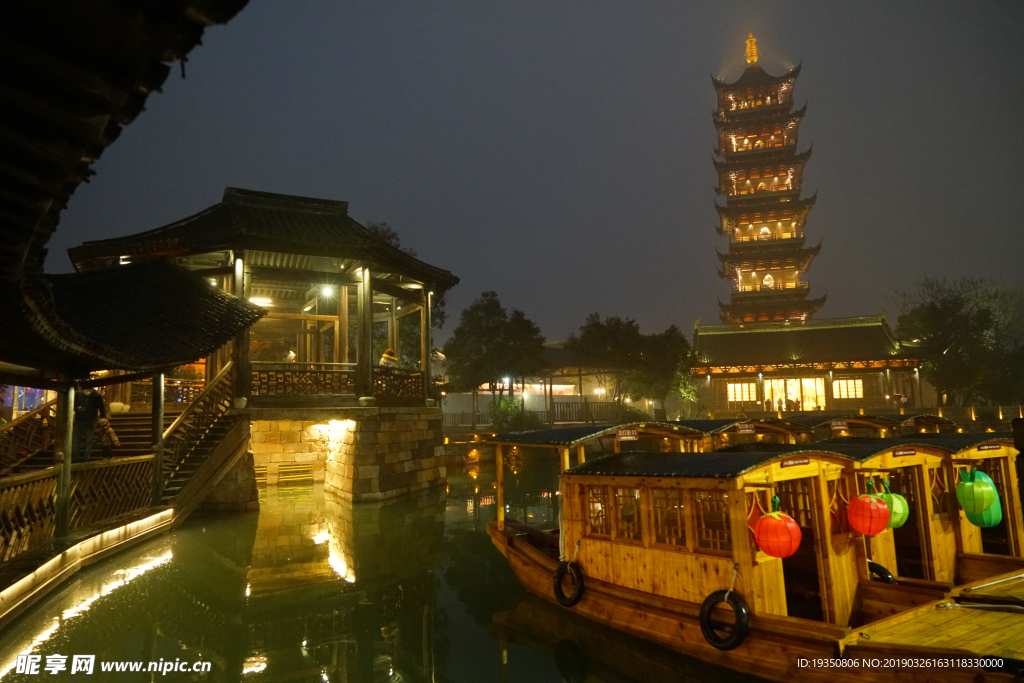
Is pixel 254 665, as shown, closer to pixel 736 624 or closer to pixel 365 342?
pixel 736 624

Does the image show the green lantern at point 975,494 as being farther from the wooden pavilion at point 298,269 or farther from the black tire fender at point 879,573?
the wooden pavilion at point 298,269

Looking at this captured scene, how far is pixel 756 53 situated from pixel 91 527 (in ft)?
213

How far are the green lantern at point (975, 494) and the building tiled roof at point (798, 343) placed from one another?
91.0ft

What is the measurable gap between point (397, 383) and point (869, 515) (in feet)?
43.2

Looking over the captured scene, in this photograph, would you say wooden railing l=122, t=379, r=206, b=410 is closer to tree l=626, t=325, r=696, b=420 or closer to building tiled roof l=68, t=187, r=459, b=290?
building tiled roof l=68, t=187, r=459, b=290

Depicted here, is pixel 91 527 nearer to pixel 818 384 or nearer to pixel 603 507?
pixel 603 507

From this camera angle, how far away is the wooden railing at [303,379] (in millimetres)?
15453

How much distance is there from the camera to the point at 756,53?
190 feet

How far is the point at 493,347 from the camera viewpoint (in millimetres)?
28984

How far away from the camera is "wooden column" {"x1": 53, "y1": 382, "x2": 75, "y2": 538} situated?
369 inches

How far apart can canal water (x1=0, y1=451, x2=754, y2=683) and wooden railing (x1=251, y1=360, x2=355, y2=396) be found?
12.5 ft

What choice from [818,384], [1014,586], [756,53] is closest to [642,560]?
[1014,586]

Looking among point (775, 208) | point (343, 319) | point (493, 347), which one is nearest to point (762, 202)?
point (775, 208)

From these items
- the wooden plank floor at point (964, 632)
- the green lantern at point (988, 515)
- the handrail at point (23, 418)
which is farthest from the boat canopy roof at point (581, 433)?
the handrail at point (23, 418)
